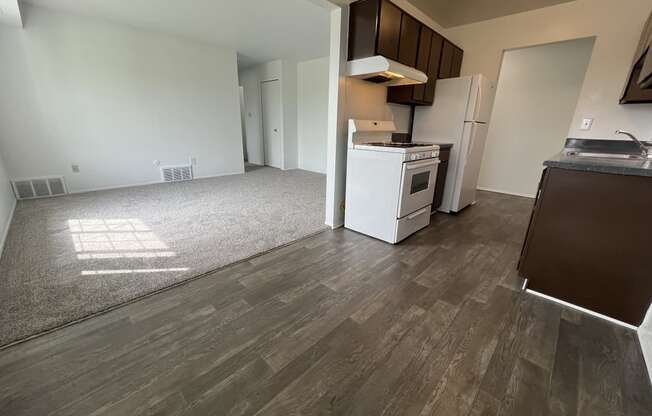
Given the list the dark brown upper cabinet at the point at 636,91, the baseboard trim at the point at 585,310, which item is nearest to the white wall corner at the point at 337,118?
the baseboard trim at the point at 585,310

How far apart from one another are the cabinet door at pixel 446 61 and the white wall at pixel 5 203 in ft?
16.7

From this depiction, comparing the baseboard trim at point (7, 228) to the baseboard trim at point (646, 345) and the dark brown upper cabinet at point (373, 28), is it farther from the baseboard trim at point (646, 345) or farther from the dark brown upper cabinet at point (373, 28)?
the baseboard trim at point (646, 345)

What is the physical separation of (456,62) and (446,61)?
1.15 feet

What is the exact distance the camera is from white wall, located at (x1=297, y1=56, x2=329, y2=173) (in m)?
5.66

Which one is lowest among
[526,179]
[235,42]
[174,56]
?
[526,179]

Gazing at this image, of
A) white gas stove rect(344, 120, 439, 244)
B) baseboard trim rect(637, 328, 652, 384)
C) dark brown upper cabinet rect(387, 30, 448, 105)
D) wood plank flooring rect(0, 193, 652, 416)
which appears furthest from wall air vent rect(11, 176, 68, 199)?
baseboard trim rect(637, 328, 652, 384)

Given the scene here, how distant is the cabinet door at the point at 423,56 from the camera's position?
297cm

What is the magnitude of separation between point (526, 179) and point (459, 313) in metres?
4.05

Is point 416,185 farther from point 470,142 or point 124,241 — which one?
point 124,241

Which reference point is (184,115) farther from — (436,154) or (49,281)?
(436,154)

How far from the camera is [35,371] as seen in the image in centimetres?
120

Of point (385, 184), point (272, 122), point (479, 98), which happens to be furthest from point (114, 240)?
point (272, 122)

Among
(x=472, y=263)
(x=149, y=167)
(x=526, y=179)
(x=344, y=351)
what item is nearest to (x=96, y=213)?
(x=149, y=167)

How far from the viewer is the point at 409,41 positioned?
2789 millimetres
